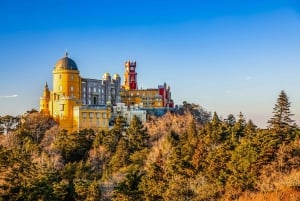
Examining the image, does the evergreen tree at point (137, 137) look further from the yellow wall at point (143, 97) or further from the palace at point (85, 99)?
the yellow wall at point (143, 97)

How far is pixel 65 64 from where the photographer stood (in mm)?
65375

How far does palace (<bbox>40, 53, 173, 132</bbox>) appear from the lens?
197ft

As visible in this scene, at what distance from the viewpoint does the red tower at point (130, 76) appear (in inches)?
3346

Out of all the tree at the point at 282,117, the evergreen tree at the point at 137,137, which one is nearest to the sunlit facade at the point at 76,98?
the evergreen tree at the point at 137,137

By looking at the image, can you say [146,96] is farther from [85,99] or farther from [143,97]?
[85,99]

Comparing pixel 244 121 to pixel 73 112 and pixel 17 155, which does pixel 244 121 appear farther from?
pixel 17 155

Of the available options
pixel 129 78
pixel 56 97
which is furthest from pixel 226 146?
pixel 129 78

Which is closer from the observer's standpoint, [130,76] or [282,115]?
[282,115]

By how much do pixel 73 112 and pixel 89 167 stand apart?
14.4 metres

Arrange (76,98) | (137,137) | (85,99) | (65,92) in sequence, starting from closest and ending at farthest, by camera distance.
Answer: (137,137) < (65,92) < (76,98) < (85,99)

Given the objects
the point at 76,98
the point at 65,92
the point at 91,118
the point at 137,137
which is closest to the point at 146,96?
the point at 76,98

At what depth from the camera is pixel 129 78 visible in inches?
3381

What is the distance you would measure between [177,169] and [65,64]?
104 ft

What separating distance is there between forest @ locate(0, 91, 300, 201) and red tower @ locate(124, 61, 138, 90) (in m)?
33.3
